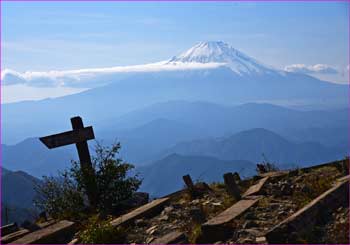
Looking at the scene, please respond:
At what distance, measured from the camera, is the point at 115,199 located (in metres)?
11.8

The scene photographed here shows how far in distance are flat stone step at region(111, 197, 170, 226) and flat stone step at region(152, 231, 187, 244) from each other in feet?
5.07

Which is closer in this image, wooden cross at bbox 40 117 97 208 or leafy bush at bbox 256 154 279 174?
wooden cross at bbox 40 117 97 208

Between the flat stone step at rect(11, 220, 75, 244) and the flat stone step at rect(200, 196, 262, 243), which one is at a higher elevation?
the flat stone step at rect(11, 220, 75, 244)

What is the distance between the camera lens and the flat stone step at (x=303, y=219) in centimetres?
606

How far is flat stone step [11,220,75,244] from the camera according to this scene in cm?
834

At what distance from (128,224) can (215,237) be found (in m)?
2.32

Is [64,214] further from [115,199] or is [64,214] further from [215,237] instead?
[215,237]

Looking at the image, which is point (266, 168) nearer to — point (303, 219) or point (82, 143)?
point (82, 143)

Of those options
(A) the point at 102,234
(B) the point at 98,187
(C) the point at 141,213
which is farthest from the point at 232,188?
(B) the point at 98,187

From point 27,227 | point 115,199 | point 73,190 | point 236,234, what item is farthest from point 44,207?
point 236,234

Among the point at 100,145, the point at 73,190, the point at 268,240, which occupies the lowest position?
the point at 268,240

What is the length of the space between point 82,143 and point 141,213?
390 centimetres

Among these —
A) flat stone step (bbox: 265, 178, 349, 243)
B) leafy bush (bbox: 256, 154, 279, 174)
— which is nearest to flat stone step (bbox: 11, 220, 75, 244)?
flat stone step (bbox: 265, 178, 349, 243)

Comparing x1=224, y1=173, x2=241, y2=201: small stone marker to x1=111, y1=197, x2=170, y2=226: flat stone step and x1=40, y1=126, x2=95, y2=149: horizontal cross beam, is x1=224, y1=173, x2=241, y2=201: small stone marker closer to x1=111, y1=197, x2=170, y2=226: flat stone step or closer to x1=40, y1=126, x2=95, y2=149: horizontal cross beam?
x1=111, y1=197, x2=170, y2=226: flat stone step
